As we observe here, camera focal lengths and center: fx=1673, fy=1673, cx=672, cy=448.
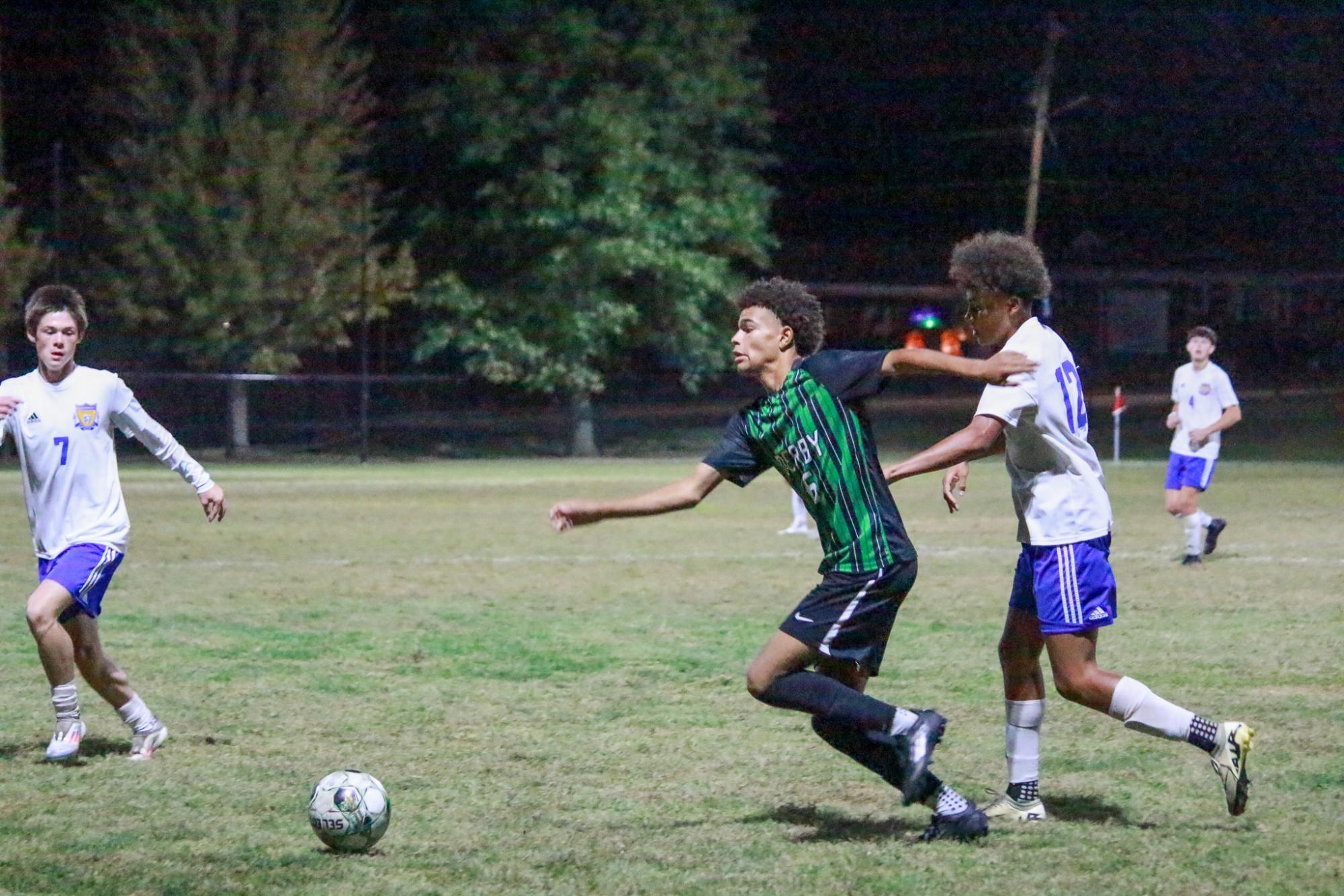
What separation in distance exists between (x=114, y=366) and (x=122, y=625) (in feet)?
102

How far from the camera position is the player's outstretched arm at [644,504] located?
5.48m

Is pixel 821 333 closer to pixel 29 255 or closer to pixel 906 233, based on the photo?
pixel 29 255

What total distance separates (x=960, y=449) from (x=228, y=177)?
116 ft

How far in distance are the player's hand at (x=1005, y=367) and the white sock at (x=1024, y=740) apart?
137cm

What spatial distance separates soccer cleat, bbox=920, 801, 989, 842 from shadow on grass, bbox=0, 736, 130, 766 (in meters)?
3.70

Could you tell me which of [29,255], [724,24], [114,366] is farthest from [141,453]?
[724,24]

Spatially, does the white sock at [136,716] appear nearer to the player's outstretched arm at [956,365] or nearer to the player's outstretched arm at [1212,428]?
Result: the player's outstretched arm at [956,365]

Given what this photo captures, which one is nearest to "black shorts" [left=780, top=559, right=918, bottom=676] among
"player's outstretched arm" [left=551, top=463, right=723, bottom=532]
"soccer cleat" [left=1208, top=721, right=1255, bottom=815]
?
"player's outstretched arm" [left=551, top=463, right=723, bottom=532]

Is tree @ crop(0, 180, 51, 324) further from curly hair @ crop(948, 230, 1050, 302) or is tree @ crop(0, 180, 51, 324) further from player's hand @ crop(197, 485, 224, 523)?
curly hair @ crop(948, 230, 1050, 302)

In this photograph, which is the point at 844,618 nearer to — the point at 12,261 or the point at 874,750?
the point at 874,750

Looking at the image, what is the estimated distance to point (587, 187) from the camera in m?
41.3

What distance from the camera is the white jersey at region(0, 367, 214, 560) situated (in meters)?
7.15

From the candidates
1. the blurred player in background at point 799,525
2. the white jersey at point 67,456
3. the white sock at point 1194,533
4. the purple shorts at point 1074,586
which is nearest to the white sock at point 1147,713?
the purple shorts at point 1074,586

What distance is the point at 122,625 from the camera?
1148 centimetres
